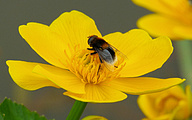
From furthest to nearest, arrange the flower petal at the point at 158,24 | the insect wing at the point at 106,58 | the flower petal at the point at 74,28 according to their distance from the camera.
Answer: the flower petal at the point at 158,24 < the flower petal at the point at 74,28 < the insect wing at the point at 106,58

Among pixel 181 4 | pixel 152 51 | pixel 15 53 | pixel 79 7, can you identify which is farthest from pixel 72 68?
pixel 79 7

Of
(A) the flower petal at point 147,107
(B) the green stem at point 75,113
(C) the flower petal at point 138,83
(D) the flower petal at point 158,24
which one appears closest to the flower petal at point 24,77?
(B) the green stem at point 75,113

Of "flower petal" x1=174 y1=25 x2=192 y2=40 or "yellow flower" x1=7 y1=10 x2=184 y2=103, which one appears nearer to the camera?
"yellow flower" x1=7 y1=10 x2=184 y2=103

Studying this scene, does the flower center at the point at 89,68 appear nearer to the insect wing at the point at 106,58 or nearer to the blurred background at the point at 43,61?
the insect wing at the point at 106,58

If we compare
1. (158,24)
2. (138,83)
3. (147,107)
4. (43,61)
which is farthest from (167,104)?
(43,61)

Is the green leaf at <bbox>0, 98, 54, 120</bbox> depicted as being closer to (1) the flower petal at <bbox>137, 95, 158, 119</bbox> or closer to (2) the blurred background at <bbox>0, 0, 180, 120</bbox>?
(1) the flower petal at <bbox>137, 95, 158, 119</bbox>

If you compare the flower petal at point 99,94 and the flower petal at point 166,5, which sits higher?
the flower petal at point 166,5

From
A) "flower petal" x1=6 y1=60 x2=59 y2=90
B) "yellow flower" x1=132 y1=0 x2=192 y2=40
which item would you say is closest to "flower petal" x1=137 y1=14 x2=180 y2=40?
"yellow flower" x1=132 y1=0 x2=192 y2=40

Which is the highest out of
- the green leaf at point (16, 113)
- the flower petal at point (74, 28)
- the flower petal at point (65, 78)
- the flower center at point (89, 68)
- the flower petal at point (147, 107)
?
the flower petal at point (74, 28)
